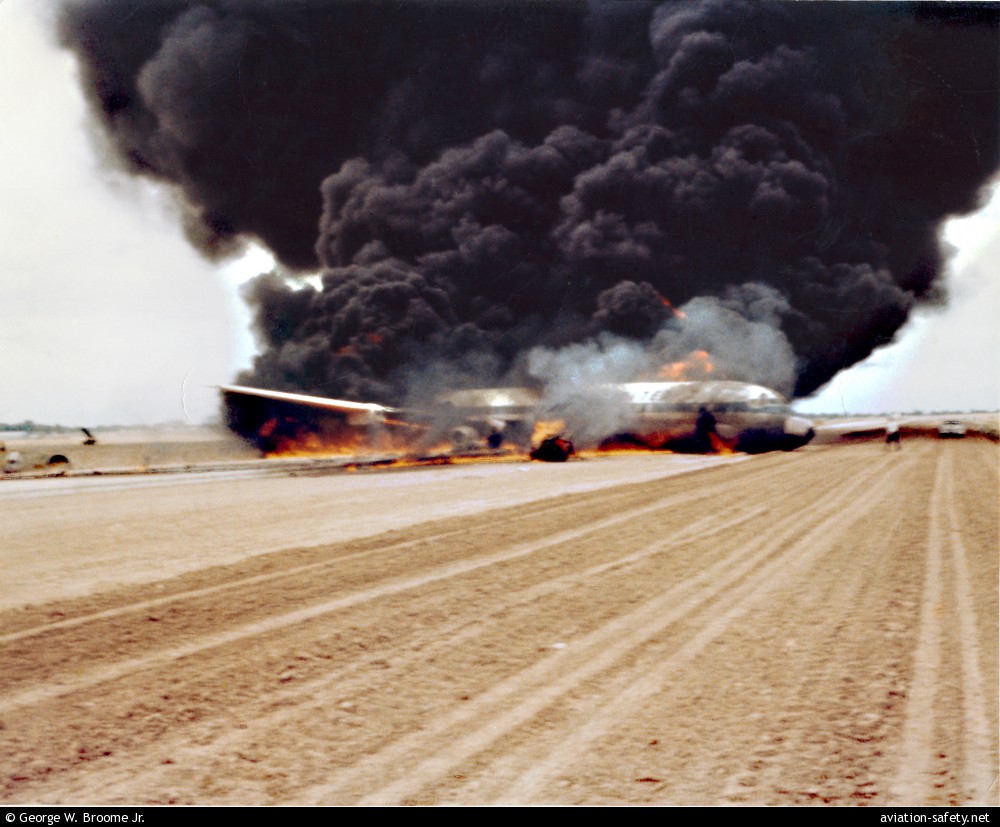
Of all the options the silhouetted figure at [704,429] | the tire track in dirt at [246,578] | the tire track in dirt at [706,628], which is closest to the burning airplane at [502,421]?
the silhouetted figure at [704,429]

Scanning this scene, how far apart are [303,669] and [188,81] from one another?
600 inches

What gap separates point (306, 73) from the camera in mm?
16859

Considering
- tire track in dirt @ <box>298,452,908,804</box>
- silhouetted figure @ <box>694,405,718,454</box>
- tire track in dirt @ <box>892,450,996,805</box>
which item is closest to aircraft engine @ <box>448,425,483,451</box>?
silhouetted figure @ <box>694,405,718,454</box>

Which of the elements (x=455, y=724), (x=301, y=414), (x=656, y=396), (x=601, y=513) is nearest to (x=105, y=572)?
(x=455, y=724)

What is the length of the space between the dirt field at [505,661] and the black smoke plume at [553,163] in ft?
25.7

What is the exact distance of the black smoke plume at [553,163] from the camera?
1316 cm

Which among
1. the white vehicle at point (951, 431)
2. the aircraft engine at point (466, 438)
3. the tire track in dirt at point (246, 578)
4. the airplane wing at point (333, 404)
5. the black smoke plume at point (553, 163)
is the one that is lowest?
the tire track in dirt at point (246, 578)

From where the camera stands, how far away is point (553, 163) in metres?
37.5

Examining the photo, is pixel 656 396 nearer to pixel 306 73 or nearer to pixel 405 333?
pixel 405 333

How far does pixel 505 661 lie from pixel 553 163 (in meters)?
34.0

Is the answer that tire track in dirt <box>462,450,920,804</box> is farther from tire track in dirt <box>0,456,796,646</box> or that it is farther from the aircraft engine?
the aircraft engine

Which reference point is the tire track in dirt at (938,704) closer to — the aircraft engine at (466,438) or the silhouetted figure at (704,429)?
the silhouetted figure at (704,429)

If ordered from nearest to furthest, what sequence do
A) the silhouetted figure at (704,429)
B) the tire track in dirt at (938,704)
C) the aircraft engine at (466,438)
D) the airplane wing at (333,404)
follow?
the tire track in dirt at (938,704)
the silhouetted figure at (704,429)
the airplane wing at (333,404)
the aircraft engine at (466,438)

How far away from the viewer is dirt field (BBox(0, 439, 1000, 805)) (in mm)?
5023
